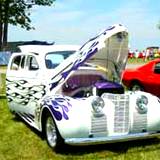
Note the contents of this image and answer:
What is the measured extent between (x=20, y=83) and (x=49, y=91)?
1.54 meters

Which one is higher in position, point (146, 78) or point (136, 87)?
point (146, 78)

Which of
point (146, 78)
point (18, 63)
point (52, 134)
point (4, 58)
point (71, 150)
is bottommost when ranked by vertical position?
point (4, 58)

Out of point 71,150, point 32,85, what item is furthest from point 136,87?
point 71,150

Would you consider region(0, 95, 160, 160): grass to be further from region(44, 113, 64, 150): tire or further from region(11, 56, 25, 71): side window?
region(11, 56, 25, 71): side window

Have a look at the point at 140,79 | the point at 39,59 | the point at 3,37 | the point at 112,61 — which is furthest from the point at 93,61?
the point at 3,37

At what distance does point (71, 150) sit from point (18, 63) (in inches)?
129

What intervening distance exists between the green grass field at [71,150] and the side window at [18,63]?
1.71 meters

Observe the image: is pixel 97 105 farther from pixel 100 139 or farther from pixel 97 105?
pixel 100 139

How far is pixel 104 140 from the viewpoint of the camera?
311 inches

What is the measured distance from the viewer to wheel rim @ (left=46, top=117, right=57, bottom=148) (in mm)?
8305

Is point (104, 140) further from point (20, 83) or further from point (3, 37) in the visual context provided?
point (3, 37)

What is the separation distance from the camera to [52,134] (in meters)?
8.44

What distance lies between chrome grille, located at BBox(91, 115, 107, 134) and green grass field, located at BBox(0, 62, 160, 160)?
41 cm

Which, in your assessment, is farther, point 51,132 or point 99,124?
point 51,132
